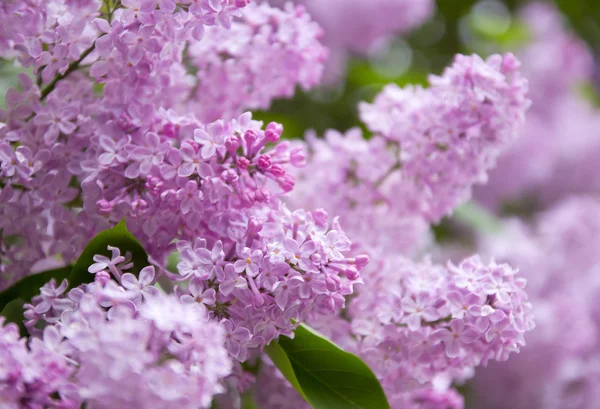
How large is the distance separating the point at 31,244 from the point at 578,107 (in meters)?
1.53

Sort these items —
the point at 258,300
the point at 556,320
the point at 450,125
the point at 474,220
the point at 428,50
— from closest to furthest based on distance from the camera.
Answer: the point at 258,300 → the point at 450,125 → the point at 556,320 → the point at 474,220 → the point at 428,50

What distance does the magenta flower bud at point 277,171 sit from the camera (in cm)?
54

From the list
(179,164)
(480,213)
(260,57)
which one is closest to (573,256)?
(480,213)

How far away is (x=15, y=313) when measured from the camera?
528mm

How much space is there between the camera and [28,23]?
1.80 ft

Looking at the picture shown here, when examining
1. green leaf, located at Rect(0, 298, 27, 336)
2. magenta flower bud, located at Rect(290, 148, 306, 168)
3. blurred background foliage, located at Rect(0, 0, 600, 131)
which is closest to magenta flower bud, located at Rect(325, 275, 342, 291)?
magenta flower bud, located at Rect(290, 148, 306, 168)

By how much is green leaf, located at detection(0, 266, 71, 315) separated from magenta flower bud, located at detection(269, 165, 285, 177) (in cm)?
17

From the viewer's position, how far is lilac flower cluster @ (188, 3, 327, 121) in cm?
65

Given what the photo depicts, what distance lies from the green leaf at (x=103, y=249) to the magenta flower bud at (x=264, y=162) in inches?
4.0

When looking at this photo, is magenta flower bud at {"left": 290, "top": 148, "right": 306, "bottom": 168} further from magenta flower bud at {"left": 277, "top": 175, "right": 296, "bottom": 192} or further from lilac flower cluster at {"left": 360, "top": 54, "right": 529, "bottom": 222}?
lilac flower cluster at {"left": 360, "top": 54, "right": 529, "bottom": 222}

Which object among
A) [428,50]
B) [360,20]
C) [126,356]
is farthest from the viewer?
[428,50]

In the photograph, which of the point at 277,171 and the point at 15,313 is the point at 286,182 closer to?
the point at 277,171

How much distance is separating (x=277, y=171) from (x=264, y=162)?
0.01m

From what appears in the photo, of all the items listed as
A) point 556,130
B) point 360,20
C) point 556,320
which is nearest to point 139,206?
point 556,320
